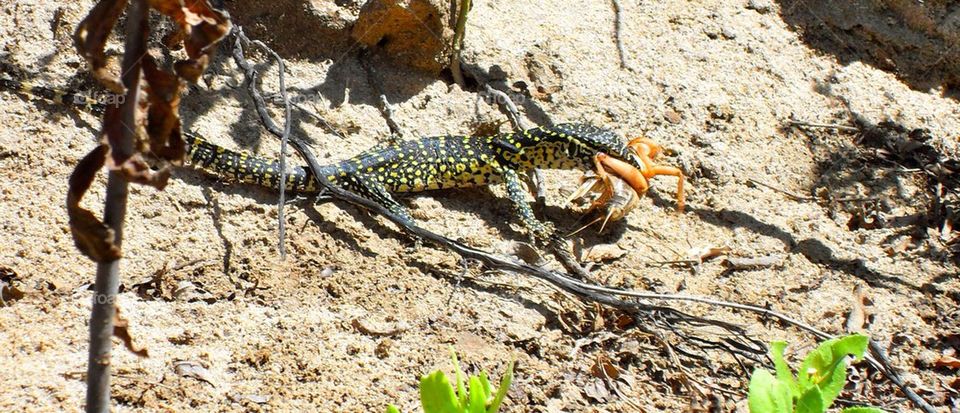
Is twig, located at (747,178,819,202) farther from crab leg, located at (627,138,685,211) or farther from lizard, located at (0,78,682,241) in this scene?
lizard, located at (0,78,682,241)

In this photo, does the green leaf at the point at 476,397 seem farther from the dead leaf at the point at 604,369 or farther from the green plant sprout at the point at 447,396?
the dead leaf at the point at 604,369

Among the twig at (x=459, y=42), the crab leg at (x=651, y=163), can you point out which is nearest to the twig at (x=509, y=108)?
the twig at (x=459, y=42)

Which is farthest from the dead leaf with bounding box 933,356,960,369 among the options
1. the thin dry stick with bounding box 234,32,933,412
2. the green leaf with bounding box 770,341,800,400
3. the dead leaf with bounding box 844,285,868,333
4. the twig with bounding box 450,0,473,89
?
the twig with bounding box 450,0,473,89

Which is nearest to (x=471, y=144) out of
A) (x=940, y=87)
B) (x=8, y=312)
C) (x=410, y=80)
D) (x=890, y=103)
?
(x=410, y=80)

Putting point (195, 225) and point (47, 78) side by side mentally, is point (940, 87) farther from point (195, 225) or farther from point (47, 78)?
point (47, 78)

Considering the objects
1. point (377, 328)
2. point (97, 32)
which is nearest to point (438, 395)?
point (97, 32)
